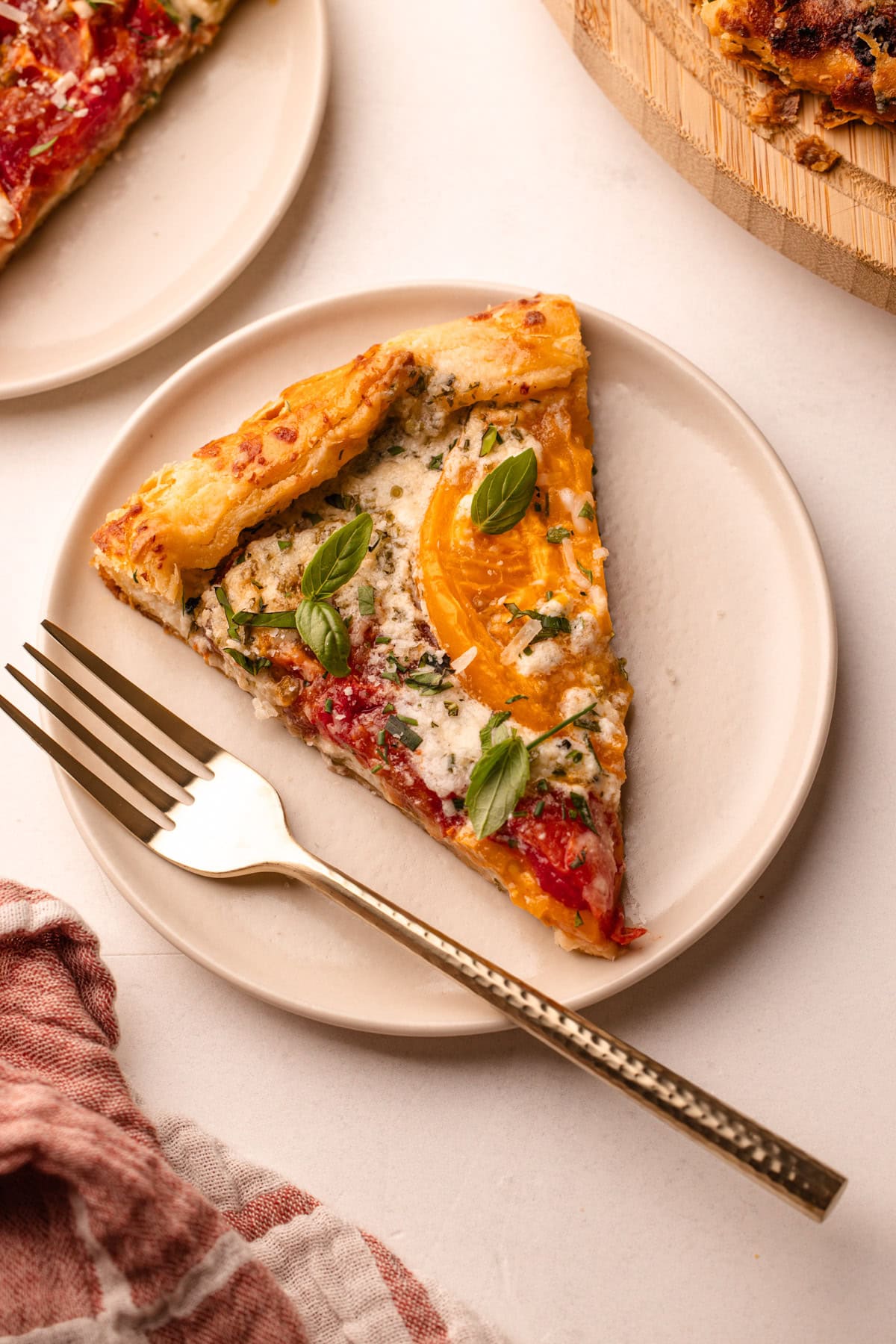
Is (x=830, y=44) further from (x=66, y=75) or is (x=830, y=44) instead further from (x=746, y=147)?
(x=66, y=75)

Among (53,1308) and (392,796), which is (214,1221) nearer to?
(53,1308)

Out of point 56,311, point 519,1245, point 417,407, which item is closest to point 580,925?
point 519,1245

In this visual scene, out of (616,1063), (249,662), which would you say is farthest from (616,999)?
(249,662)

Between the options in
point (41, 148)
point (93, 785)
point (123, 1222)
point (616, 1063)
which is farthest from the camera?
point (41, 148)

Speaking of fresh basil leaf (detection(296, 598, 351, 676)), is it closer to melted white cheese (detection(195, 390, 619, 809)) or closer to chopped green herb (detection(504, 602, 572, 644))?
melted white cheese (detection(195, 390, 619, 809))

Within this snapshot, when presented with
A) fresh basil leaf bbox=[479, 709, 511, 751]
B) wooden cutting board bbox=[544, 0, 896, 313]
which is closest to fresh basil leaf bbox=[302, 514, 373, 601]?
fresh basil leaf bbox=[479, 709, 511, 751]

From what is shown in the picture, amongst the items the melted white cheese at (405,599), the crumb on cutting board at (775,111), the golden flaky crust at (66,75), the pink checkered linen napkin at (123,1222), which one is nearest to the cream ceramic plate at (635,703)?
the melted white cheese at (405,599)
